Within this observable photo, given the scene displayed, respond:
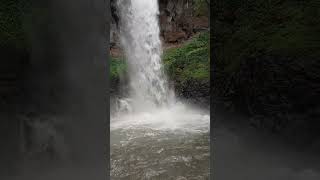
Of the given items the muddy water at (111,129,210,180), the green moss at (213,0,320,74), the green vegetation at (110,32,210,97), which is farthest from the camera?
the green vegetation at (110,32,210,97)

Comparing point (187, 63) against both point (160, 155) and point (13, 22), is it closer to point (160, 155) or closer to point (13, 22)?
point (160, 155)

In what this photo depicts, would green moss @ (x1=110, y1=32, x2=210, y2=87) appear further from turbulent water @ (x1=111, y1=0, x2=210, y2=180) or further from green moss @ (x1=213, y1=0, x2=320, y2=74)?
green moss @ (x1=213, y1=0, x2=320, y2=74)

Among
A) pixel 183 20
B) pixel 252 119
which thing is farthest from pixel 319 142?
pixel 183 20

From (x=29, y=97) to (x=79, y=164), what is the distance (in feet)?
2.07

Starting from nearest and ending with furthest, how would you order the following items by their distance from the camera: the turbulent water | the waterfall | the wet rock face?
the turbulent water < the waterfall < the wet rock face

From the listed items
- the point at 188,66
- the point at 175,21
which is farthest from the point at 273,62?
the point at 175,21

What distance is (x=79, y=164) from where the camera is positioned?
8.70 ft

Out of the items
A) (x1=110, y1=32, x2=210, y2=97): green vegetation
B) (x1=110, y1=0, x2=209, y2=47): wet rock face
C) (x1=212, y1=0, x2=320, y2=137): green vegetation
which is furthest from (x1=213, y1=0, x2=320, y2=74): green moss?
(x1=110, y1=0, x2=209, y2=47): wet rock face

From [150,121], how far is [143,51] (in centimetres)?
577

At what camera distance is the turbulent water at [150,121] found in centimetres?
609

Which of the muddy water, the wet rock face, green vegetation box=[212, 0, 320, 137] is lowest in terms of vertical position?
the muddy water

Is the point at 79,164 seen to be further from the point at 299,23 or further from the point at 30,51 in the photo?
the point at 299,23

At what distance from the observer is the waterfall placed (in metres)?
14.5

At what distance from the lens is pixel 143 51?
631 inches
